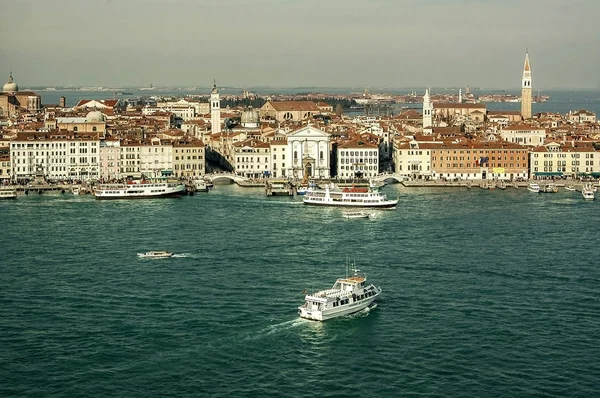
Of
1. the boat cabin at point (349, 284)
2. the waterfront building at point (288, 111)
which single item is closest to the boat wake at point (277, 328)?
the boat cabin at point (349, 284)

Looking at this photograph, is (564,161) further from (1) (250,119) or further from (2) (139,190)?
(1) (250,119)

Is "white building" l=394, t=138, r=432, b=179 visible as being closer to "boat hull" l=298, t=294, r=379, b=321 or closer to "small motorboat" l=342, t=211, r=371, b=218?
"small motorboat" l=342, t=211, r=371, b=218

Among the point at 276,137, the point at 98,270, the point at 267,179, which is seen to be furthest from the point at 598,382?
the point at 276,137

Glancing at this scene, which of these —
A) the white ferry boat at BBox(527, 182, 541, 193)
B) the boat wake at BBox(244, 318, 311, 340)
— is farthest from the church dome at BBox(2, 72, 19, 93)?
the boat wake at BBox(244, 318, 311, 340)

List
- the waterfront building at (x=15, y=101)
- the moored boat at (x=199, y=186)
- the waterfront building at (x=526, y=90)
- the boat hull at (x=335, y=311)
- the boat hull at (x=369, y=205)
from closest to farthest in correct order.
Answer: the boat hull at (x=335, y=311), the boat hull at (x=369, y=205), the moored boat at (x=199, y=186), the waterfront building at (x=526, y=90), the waterfront building at (x=15, y=101)

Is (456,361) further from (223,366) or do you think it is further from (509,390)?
(223,366)

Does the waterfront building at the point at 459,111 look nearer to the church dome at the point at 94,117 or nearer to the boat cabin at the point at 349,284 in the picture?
the church dome at the point at 94,117
